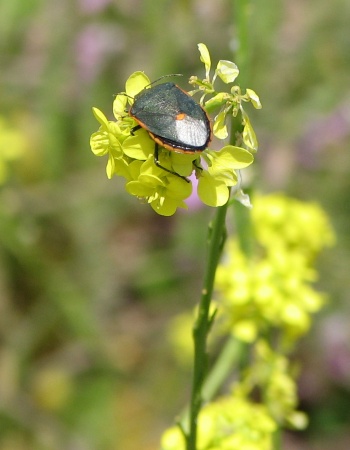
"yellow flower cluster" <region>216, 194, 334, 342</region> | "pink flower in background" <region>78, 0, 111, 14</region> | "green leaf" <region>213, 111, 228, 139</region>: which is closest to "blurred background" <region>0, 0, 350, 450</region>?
"pink flower in background" <region>78, 0, 111, 14</region>

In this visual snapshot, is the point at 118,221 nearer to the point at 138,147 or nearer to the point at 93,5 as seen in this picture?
the point at 93,5

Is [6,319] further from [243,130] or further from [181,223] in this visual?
[243,130]

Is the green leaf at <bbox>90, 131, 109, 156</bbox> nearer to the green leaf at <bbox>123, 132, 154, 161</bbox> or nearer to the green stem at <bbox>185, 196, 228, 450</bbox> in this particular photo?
the green leaf at <bbox>123, 132, 154, 161</bbox>

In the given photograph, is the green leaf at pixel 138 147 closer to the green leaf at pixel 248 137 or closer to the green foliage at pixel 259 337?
the green leaf at pixel 248 137

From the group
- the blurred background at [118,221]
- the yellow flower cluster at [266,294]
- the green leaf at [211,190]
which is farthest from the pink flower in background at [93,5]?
the green leaf at [211,190]

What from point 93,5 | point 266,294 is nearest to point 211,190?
point 266,294

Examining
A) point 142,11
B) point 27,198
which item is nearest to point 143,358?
point 27,198

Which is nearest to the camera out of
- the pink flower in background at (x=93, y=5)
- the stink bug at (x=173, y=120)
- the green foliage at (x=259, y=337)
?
the stink bug at (x=173, y=120)
